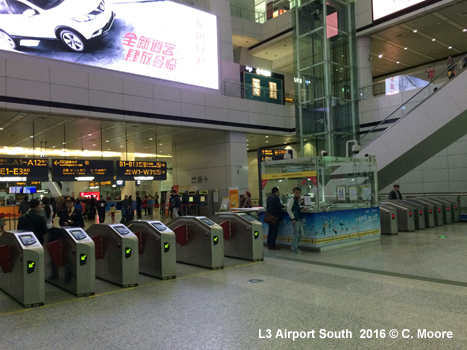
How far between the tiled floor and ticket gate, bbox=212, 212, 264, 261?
63 cm

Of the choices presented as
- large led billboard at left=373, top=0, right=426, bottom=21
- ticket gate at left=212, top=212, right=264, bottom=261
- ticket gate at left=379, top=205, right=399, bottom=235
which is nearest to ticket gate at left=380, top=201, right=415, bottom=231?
ticket gate at left=379, top=205, right=399, bottom=235

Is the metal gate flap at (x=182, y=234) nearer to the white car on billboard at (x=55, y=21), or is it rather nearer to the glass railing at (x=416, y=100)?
the glass railing at (x=416, y=100)

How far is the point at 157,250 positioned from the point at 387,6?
19.3 m

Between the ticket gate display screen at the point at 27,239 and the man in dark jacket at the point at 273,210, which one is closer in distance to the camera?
the ticket gate display screen at the point at 27,239

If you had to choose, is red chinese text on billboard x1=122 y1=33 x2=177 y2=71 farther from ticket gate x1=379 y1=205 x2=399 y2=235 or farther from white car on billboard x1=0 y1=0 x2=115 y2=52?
ticket gate x1=379 y1=205 x2=399 y2=235

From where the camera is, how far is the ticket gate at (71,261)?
5.82 m

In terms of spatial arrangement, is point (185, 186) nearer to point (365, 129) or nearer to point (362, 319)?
point (365, 129)

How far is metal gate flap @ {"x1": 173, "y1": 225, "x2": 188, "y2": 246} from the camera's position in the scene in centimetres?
806

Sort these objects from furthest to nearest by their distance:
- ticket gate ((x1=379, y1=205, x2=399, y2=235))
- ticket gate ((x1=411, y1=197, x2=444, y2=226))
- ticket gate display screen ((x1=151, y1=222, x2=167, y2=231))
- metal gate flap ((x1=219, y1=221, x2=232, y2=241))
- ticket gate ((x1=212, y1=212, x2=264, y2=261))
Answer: ticket gate ((x1=411, y1=197, x2=444, y2=226)) < ticket gate ((x1=379, y1=205, x2=399, y2=235)) < metal gate flap ((x1=219, y1=221, x2=232, y2=241)) < ticket gate ((x1=212, y1=212, x2=264, y2=261)) < ticket gate display screen ((x1=151, y1=222, x2=167, y2=231))

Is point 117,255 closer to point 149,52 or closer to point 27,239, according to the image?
point 27,239

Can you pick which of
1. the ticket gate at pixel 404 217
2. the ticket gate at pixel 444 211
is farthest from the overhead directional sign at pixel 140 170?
the ticket gate at pixel 444 211

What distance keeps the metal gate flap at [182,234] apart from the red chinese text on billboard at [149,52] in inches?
394

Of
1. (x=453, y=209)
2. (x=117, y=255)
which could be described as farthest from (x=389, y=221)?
(x=117, y=255)

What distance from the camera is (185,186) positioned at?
21141 millimetres
